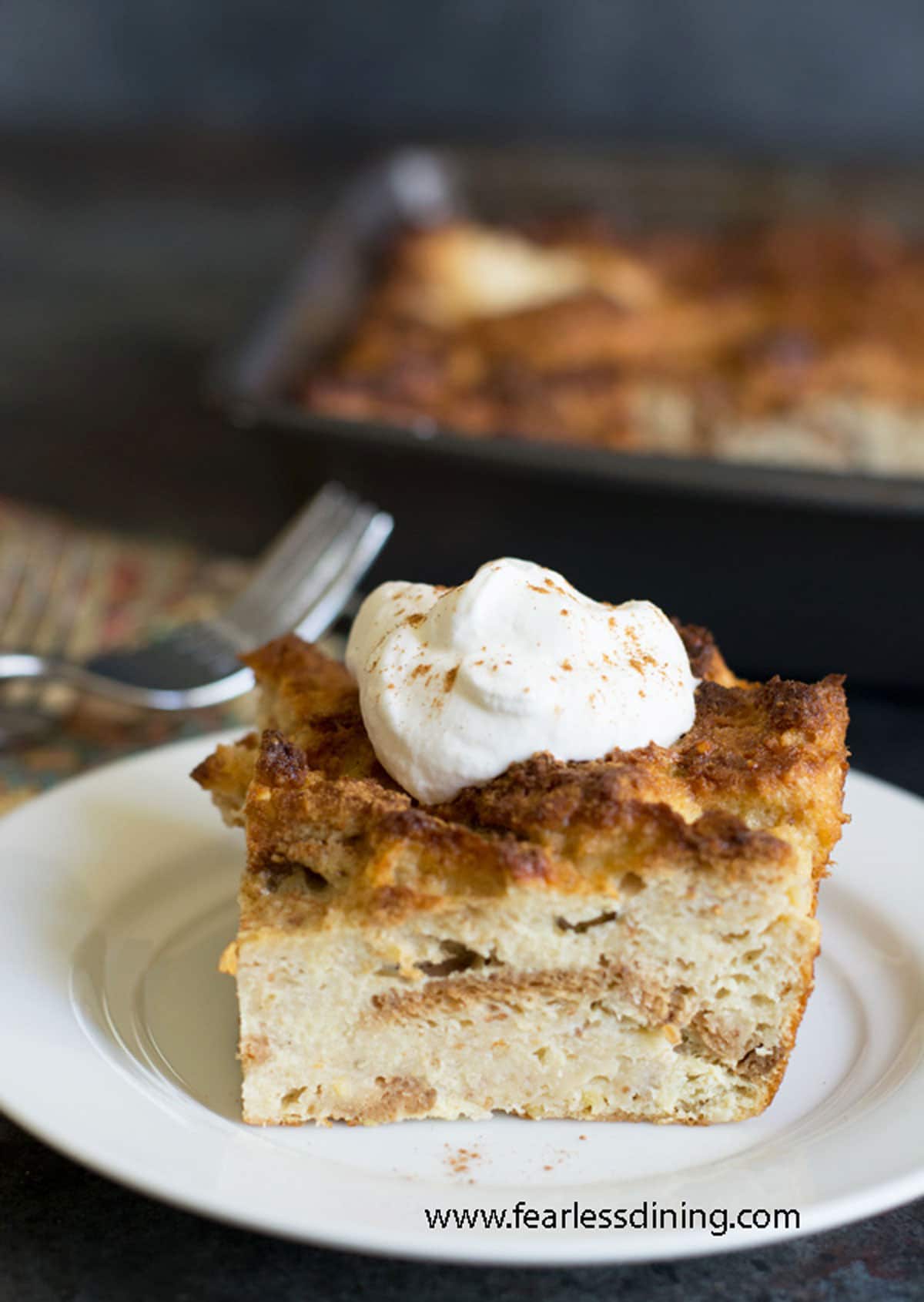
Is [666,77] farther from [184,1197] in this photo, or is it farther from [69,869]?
[184,1197]

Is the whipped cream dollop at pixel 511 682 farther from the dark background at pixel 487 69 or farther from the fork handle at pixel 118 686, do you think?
the dark background at pixel 487 69

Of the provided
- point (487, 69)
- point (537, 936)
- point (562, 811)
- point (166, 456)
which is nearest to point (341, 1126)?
point (537, 936)

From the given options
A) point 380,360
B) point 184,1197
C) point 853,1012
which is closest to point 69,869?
point 184,1197

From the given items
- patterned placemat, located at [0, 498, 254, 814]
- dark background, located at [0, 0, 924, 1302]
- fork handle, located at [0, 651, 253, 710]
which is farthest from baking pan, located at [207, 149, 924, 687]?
dark background, located at [0, 0, 924, 1302]

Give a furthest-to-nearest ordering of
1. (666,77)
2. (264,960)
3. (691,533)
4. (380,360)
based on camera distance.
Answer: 1. (666,77)
2. (380,360)
3. (691,533)
4. (264,960)

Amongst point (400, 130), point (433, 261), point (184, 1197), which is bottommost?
point (400, 130)

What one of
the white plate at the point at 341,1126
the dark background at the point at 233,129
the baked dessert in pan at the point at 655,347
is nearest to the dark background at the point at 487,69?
the dark background at the point at 233,129

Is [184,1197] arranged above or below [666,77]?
above
